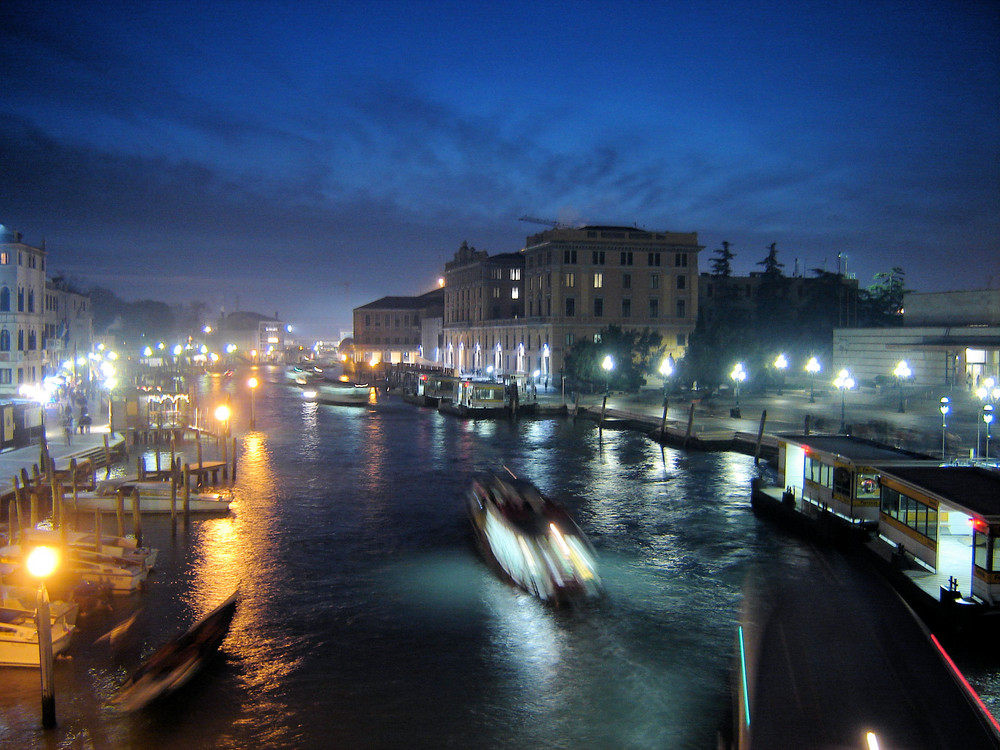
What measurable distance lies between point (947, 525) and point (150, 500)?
74.8 ft

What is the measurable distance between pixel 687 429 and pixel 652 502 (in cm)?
1292

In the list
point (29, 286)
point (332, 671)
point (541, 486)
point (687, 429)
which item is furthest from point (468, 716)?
point (29, 286)

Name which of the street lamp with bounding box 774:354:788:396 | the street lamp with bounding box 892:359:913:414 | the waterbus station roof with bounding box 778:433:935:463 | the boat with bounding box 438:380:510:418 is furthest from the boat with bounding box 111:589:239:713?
the street lamp with bounding box 774:354:788:396

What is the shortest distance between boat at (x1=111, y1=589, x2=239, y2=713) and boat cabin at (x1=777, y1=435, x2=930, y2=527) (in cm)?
1642

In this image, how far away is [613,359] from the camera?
63.8 m

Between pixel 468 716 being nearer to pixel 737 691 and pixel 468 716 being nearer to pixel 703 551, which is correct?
pixel 737 691

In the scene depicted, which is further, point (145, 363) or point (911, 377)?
point (145, 363)

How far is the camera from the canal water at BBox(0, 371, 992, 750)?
41.4 ft

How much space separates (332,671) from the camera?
47.8 ft

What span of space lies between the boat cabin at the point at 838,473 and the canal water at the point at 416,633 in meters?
1.54

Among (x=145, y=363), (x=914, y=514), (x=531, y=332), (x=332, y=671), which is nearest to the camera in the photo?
(x=332, y=671)

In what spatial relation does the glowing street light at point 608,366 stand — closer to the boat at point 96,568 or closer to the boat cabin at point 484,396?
the boat cabin at point 484,396

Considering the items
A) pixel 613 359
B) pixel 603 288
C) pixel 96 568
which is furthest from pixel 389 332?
pixel 96 568

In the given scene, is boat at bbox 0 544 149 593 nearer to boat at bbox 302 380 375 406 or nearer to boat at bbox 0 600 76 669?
boat at bbox 0 600 76 669
